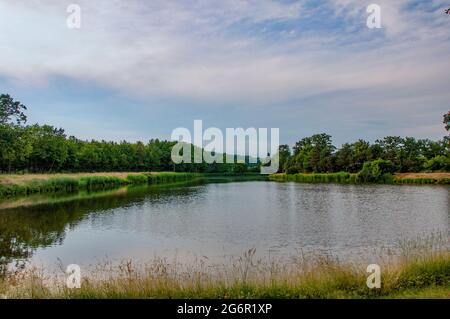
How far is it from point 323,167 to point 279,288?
9152cm

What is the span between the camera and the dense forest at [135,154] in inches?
1740

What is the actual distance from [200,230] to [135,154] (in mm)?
95512

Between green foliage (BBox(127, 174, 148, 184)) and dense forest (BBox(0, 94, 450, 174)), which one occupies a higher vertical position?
dense forest (BBox(0, 94, 450, 174))

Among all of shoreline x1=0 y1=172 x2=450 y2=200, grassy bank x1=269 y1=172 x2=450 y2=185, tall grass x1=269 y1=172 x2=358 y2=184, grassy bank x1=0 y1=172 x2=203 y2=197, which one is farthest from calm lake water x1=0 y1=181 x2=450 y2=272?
tall grass x1=269 y1=172 x2=358 y2=184

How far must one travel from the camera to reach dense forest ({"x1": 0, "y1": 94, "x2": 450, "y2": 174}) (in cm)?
4419

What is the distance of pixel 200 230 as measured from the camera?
20.1 m

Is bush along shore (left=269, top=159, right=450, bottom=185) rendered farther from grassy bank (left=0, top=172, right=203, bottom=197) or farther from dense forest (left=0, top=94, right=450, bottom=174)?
grassy bank (left=0, top=172, right=203, bottom=197)

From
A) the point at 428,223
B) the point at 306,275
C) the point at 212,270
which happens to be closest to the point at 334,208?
the point at 428,223

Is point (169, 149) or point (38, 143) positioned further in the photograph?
point (169, 149)

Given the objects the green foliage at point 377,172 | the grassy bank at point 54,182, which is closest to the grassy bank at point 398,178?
the green foliage at point 377,172

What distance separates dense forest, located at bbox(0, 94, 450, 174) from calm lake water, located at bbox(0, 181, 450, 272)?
2047 centimetres

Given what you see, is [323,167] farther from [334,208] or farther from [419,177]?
[334,208]

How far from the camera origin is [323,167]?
316 feet

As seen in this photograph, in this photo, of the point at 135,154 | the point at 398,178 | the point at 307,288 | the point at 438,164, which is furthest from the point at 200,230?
the point at 135,154
